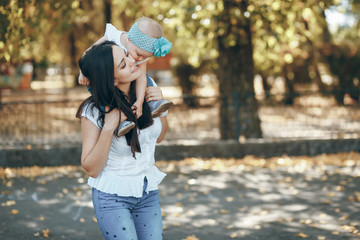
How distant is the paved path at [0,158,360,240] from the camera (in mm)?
5523

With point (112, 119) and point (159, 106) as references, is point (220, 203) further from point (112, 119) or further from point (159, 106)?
point (112, 119)

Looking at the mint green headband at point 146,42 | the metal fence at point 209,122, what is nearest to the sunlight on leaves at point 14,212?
the metal fence at point 209,122

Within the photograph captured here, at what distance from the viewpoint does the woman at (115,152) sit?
8.82 ft

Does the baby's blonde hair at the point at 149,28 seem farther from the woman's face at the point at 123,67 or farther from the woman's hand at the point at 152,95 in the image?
the woman's hand at the point at 152,95

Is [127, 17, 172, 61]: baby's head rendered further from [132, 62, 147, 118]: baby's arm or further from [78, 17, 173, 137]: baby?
[132, 62, 147, 118]: baby's arm

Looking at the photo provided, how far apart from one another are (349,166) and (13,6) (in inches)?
254

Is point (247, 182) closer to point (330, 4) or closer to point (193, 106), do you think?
point (193, 106)

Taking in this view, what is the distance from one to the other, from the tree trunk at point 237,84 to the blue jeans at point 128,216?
285 inches

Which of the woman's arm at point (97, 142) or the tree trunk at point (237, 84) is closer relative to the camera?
the woman's arm at point (97, 142)

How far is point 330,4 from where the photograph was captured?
362 inches

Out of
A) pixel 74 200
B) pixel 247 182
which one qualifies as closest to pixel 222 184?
pixel 247 182

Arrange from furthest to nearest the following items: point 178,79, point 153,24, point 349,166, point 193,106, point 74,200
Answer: point 178,79 < point 193,106 < point 349,166 < point 74,200 < point 153,24

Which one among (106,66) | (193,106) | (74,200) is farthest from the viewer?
(193,106)

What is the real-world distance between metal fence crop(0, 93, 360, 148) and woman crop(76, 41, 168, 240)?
23.9ft
